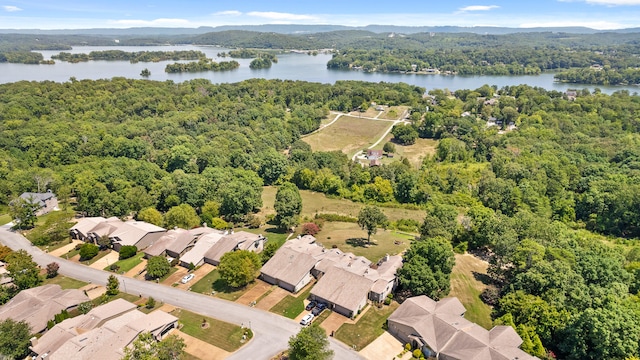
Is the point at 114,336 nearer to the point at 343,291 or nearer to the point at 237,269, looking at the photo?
the point at 237,269

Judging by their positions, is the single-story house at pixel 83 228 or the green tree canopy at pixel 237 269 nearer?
the green tree canopy at pixel 237 269

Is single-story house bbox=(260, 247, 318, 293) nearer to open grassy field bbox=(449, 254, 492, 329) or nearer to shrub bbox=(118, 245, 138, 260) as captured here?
open grassy field bbox=(449, 254, 492, 329)

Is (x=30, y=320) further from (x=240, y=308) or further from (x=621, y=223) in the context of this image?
(x=621, y=223)

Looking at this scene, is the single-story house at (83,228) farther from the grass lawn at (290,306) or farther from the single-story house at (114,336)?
the grass lawn at (290,306)

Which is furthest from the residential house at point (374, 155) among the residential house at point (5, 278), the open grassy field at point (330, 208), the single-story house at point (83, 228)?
the residential house at point (5, 278)

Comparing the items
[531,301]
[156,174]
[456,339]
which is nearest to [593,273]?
[531,301]

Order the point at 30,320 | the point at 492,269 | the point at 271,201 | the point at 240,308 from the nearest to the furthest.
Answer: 1. the point at 30,320
2. the point at 240,308
3. the point at 492,269
4. the point at 271,201

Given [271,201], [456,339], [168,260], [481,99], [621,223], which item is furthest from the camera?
[481,99]
